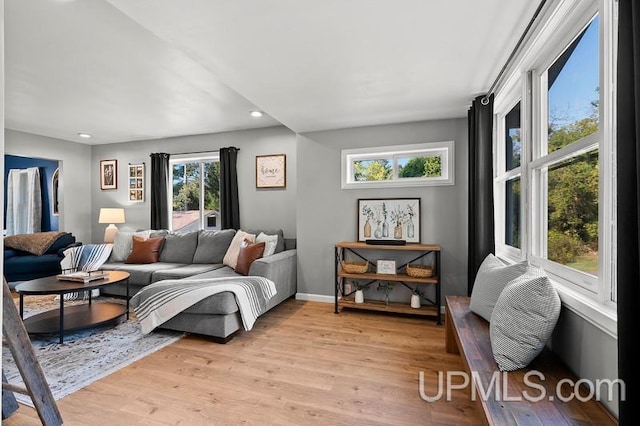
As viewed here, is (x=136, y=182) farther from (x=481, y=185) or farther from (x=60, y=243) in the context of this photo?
(x=481, y=185)

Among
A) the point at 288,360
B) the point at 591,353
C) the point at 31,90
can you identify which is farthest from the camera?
the point at 31,90

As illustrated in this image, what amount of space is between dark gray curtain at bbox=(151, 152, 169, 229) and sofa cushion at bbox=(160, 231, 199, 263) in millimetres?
851

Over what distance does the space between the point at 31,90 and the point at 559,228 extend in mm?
5020

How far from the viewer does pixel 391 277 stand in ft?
11.4

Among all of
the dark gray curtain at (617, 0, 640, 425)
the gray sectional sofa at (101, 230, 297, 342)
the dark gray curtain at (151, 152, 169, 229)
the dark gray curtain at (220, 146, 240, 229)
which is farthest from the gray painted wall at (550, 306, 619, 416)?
the dark gray curtain at (151, 152, 169, 229)

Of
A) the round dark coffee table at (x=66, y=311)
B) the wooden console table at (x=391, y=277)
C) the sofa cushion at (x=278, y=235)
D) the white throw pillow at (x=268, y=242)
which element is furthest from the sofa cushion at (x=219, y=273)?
the wooden console table at (x=391, y=277)

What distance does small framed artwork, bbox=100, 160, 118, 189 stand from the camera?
231 inches

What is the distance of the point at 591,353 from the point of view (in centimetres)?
128

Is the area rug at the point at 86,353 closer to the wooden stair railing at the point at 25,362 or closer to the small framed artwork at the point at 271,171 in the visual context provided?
the wooden stair railing at the point at 25,362

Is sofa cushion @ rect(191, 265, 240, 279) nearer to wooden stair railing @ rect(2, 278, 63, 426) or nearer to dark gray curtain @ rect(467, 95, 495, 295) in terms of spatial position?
wooden stair railing @ rect(2, 278, 63, 426)

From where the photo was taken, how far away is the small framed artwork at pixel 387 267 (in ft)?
11.7

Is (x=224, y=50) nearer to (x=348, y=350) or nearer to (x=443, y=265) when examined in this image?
(x=348, y=350)

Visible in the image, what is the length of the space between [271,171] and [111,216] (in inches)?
121

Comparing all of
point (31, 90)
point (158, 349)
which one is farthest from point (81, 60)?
point (158, 349)
